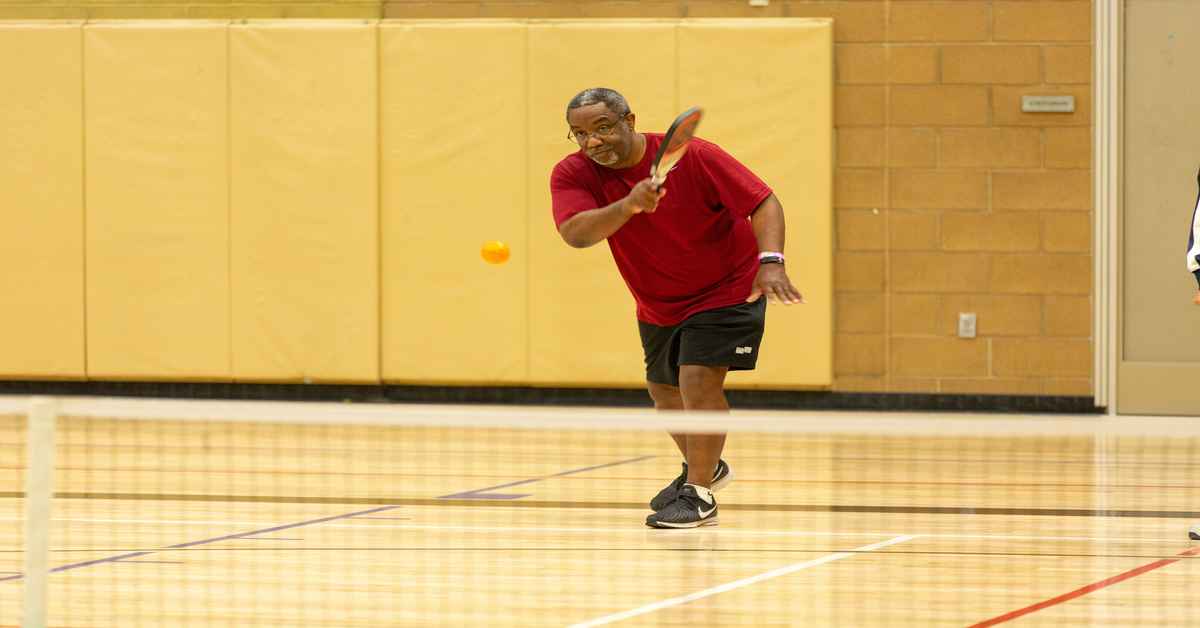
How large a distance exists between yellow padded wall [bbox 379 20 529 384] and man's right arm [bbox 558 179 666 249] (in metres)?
5.34

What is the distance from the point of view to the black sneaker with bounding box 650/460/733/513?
18.2 ft

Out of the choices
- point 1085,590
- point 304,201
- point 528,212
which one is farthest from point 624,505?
point 304,201

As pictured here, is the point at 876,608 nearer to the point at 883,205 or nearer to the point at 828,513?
the point at 828,513

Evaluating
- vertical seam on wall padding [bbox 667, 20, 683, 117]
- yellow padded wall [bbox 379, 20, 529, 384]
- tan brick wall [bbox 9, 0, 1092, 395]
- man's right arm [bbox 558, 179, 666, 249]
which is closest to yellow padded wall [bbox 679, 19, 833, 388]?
vertical seam on wall padding [bbox 667, 20, 683, 117]

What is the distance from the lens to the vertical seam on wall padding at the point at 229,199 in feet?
34.4

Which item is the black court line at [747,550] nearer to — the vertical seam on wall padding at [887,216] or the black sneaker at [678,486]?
the black sneaker at [678,486]

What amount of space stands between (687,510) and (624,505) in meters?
0.76

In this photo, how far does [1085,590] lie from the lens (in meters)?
4.32

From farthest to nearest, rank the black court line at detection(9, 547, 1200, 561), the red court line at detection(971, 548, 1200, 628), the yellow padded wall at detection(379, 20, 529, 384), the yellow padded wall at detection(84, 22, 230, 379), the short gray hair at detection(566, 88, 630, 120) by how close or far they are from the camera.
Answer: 1. the yellow padded wall at detection(84, 22, 230, 379)
2. the yellow padded wall at detection(379, 20, 529, 384)
3. the short gray hair at detection(566, 88, 630, 120)
4. the black court line at detection(9, 547, 1200, 561)
5. the red court line at detection(971, 548, 1200, 628)

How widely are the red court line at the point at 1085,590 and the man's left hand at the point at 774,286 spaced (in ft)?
3.74

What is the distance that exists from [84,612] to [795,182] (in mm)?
6903

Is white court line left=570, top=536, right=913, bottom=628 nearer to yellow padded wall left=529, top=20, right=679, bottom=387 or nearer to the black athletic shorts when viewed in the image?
the black athletic shorts

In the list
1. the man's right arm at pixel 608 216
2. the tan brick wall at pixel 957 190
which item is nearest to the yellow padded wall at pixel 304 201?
the tan brick wall at pixel 957 190

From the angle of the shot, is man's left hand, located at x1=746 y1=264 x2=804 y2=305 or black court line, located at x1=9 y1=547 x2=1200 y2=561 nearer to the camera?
man's left hand, located at x1=746 y1=264 x2=804 y2=305
